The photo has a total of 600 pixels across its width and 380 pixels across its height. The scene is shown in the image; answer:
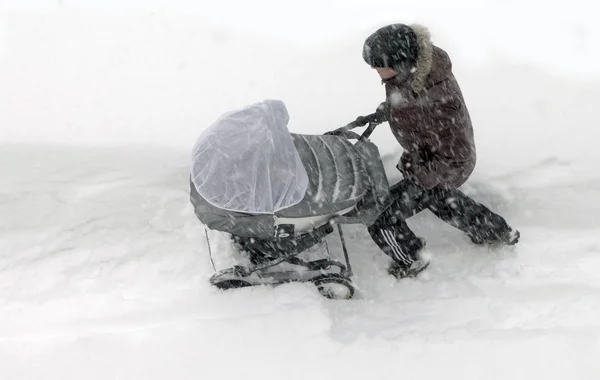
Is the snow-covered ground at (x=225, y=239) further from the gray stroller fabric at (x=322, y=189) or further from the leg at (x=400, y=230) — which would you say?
the gray stroller fabric at (x=322, y=189)

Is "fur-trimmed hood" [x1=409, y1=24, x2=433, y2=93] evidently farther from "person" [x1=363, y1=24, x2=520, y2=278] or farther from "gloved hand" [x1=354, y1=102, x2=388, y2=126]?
"gloved hand" [x1=354, y1=102, x2=388, y2=126]

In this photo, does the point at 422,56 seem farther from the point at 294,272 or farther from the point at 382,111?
the point at 294,272

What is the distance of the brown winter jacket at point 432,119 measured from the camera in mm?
2510

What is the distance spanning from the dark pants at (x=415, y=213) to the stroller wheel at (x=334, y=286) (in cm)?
34

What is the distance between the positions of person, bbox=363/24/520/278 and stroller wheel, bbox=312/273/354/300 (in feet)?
1.13

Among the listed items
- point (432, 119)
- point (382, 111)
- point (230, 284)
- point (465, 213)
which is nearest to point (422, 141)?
point (432, 119)

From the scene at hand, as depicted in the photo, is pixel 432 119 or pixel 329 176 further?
pixel 329 176

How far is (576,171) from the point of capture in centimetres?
364

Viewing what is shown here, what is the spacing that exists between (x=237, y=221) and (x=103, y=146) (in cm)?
165

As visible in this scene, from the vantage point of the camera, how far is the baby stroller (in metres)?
2.50

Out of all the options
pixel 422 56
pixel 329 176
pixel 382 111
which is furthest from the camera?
pixel 382 111

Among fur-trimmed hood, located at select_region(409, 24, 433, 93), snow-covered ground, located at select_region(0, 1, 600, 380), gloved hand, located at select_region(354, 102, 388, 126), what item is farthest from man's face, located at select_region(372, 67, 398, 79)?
snow-covered ground, located at select_region(0, 1, 600, 380)

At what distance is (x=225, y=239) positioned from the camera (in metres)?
3.57

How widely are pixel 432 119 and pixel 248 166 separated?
0.96 metres
